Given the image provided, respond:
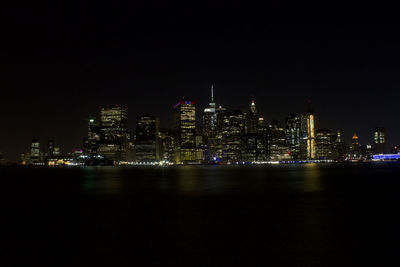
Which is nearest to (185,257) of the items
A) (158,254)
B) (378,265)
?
(158,254)

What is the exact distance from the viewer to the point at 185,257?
16.1 m

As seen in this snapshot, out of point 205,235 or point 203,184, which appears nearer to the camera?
point 205,235

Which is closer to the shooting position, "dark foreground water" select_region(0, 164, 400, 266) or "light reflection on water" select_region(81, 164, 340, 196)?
"dark foreground water" select_region(0, 164, 400, 266)

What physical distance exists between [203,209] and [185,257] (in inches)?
A: 642

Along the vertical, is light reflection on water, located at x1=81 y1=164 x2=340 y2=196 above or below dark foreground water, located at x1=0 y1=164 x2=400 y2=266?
below


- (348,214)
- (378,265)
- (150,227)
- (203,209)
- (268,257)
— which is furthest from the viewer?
(203,209)

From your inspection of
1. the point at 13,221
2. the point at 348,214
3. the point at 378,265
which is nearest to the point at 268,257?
the point at 378,265

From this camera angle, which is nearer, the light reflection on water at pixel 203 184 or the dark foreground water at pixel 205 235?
the dark foreground water at pixel 205 235

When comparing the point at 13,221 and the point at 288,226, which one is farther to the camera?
the point at 13,221

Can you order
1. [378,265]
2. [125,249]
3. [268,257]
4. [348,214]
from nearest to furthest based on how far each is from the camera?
1. [378,265]
2. [268,257]
3. [125,249]
4. [348,214]

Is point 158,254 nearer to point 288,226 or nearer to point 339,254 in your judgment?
point 339,254

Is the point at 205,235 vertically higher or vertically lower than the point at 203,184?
higher

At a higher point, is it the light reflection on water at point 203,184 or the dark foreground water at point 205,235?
the dark foreground water at point 205,235

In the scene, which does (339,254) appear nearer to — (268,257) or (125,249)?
(268,257)
